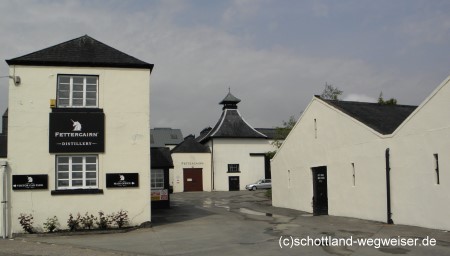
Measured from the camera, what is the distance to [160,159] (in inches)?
987

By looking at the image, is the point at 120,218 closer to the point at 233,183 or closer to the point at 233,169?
the point at 233,183

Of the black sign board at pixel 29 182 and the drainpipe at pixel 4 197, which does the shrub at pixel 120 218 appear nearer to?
the black sign board at pixel 29 182

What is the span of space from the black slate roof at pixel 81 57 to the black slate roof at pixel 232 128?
36699 millimetres

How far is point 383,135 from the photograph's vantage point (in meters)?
16.2

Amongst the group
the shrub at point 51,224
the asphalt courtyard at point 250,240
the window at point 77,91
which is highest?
the window at point 77,91

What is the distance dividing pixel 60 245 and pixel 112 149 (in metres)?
4.44

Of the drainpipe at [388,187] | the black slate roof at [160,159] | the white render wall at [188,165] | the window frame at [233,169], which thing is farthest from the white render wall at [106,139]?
the window frame at [233,169]

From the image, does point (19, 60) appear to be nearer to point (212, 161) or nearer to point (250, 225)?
point (250, 225)

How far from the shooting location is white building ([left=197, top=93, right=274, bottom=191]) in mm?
54156

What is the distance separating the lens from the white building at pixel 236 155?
178 feet

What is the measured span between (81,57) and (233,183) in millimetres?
38950

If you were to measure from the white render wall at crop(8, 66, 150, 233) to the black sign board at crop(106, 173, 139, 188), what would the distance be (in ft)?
0.50

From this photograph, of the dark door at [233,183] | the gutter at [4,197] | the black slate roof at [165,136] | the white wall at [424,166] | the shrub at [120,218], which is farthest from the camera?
the black slate roof at [165,136]

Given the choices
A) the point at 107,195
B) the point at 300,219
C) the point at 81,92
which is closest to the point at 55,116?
the point at 81,92
